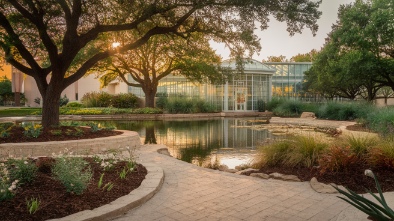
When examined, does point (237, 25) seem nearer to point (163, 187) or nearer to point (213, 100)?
point (163, 187)

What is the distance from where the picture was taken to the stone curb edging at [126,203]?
3.70 metres

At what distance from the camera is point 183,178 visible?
5.92 meters

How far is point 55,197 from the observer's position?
4.10 m

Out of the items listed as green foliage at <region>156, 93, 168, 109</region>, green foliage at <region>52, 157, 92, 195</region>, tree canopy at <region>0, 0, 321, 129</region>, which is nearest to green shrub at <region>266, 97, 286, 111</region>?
green foliage at <region>156, 93, 168, 109</region>

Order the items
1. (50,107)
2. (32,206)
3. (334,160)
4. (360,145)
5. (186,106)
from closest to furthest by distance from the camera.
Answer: (32,206), (334,160), (360,145), (50,107), (186,106)

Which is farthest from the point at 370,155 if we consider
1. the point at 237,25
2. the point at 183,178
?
the point at 237,25

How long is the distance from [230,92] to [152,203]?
87.1 ft

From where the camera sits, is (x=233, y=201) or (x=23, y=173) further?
(x=233, y=201)

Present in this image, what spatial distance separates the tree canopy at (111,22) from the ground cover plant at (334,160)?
3602mm

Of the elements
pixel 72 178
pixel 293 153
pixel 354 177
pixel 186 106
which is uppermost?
pixel 186 106

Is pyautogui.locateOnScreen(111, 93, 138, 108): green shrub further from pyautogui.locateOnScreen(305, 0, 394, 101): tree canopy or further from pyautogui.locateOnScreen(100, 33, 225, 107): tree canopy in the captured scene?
pyautogui.locateOnScreen(305, 0, 394, 101): tree canopy

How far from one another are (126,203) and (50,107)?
661 cm

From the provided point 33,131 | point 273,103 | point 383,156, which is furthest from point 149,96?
point 383,156

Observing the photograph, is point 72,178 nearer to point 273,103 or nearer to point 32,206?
point 32,206
